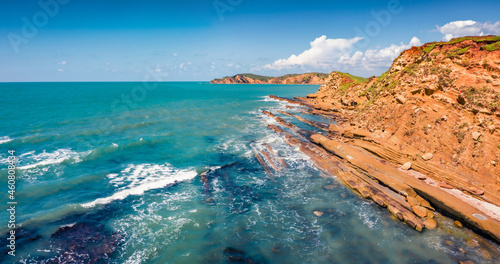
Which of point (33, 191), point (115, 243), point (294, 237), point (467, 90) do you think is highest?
point (467, 90)

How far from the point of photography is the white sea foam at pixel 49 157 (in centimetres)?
2386

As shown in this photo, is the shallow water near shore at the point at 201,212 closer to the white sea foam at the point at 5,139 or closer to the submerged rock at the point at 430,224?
the submerged rock at the point at 430,224

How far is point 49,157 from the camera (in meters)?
25.7

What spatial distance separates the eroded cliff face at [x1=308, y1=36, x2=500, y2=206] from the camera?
714 inches

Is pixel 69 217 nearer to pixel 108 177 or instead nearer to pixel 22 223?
pixel 22 223

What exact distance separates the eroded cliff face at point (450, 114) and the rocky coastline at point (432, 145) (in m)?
0.06

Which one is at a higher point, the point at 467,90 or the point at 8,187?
the point at 467,90

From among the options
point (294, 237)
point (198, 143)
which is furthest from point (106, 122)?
point (294, 237)

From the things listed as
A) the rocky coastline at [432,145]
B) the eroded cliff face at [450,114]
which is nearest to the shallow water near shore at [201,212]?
the rocky coastline at [432,145]

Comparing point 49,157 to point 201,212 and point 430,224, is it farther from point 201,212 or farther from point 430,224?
point 430,224

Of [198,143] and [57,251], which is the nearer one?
[57,251]

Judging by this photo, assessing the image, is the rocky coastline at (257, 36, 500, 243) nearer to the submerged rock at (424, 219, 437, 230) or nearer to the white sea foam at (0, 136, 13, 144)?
the submerged rock at (424, 219, 437, 230)

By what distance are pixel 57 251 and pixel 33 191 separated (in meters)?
9.98

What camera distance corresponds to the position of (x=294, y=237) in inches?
550
